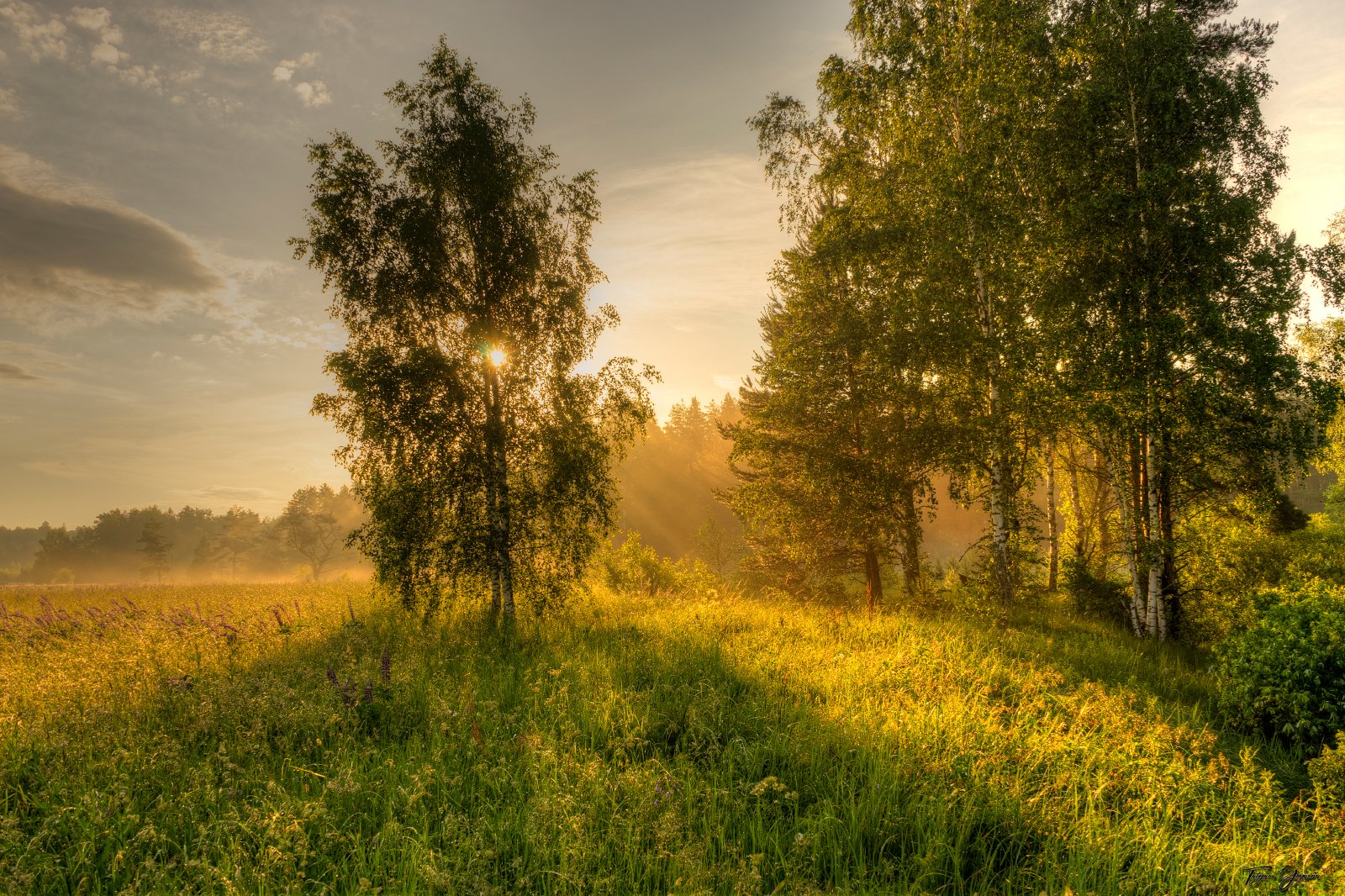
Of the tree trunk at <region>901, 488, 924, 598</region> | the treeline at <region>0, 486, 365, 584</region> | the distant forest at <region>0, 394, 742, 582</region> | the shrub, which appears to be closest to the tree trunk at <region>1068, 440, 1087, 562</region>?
the tree trunk at <region>901, 488, 924, 598</region>

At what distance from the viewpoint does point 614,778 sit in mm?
4422

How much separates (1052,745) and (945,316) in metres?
10.5

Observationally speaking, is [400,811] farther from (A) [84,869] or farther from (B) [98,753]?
(B) [98,753]

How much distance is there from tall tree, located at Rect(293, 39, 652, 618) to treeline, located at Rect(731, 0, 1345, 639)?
528cm

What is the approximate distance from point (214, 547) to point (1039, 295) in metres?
124

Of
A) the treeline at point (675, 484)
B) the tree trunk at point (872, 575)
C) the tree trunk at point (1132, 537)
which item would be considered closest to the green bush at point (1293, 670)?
the tree trunk at point (1132, 537)

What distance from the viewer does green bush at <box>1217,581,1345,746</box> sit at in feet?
22.3

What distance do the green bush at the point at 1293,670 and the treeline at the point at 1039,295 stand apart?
436 cm

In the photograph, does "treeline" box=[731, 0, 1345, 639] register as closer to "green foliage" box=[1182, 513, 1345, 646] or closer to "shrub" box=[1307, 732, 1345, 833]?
"green foliage" box=[1182, 513, 1345, 646]

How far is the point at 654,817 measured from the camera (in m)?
3.86

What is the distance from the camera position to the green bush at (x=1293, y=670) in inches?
268

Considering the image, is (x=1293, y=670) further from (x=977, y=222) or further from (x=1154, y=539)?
(x=977, y=222)

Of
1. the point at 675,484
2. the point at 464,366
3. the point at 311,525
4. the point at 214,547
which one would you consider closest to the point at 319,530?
the point at 311,525

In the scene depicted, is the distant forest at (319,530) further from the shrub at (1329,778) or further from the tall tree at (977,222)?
the shrub at (1329,778)
